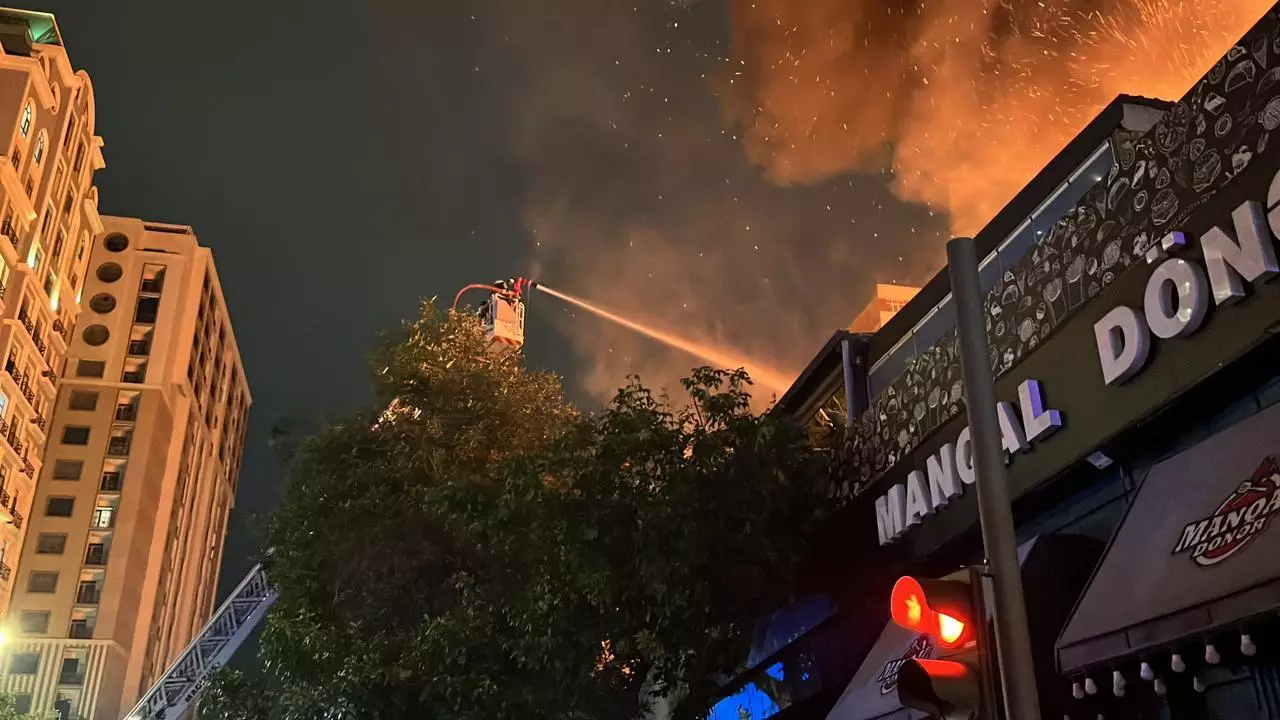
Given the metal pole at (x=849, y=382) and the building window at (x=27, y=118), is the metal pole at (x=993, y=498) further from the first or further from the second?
the building window at (x=27, y=118)

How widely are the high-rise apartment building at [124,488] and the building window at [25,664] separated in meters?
0.07

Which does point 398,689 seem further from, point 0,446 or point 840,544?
point 0,446

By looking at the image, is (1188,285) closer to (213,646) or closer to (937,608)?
(937,608)

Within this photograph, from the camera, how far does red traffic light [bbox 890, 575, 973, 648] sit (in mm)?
4496

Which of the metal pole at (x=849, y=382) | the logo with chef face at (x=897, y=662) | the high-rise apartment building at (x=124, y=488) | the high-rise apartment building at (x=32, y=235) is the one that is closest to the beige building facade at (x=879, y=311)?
the metal pole at (x=849, y=382)

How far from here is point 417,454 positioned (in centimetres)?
1716

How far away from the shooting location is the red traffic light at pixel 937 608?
4496mm

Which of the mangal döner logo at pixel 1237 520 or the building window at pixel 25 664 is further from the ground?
the building window at pixel 25 664

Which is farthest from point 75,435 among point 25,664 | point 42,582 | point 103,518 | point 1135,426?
point 1135,426

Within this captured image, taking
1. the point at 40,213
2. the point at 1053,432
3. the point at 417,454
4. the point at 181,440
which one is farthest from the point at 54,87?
the point at 1053,432

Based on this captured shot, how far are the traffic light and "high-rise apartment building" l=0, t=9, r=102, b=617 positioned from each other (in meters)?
61.0

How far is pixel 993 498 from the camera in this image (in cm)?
451

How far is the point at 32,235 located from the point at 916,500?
60766 mm

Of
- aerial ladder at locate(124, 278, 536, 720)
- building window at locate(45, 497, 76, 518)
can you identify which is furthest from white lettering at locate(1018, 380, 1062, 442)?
building window at locate(45, 497, 76, 518)
